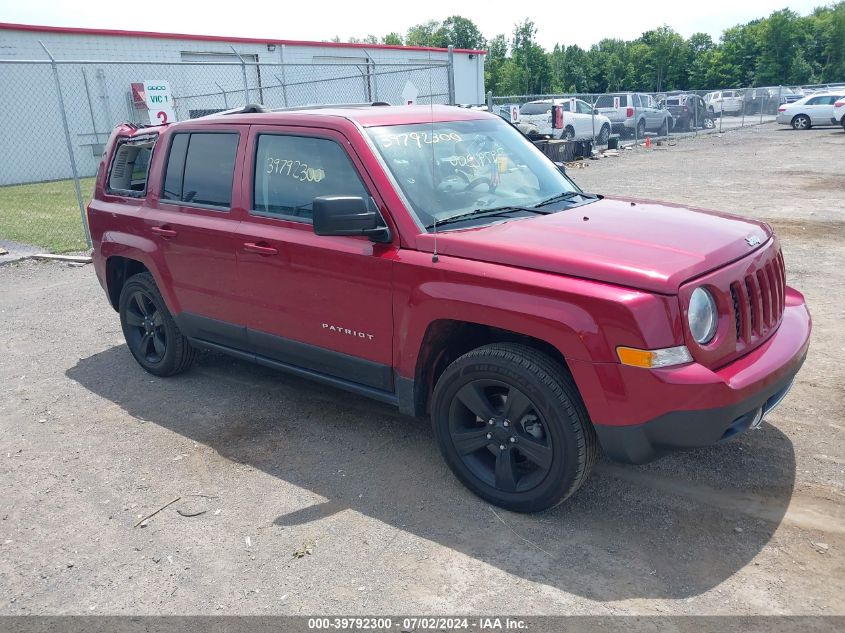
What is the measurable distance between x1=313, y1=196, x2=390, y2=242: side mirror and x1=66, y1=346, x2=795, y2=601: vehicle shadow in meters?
1.39

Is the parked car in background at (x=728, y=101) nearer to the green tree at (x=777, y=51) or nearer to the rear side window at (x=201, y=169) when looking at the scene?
the green tree at (x=777, y=51)

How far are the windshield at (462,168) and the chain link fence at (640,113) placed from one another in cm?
1433

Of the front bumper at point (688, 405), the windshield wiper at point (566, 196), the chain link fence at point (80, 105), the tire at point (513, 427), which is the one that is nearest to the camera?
the front bumper at point (688, 405)

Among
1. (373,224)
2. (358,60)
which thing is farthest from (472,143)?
(358,60)

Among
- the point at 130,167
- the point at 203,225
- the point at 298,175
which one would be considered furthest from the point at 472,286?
the point at 130,167

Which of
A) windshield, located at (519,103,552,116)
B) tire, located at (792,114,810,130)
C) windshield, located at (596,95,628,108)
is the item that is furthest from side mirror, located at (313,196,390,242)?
tire, located at (792,114,810,130)

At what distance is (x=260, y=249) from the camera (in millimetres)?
4434

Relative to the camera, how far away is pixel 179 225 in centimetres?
497

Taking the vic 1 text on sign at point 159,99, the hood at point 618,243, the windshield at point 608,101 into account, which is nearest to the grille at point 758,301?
the hood at point 618,243

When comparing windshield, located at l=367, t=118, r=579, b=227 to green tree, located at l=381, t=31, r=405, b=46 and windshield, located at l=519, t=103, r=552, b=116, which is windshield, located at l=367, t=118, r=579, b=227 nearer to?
windshield, located at l=519, t=103, r=552, b=116

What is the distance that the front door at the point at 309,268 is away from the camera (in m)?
3.98

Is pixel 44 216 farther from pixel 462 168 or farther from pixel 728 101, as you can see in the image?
pixel 728 101

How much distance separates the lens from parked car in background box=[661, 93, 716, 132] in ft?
98.1

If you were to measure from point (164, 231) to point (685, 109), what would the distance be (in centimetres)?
2890
